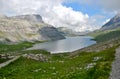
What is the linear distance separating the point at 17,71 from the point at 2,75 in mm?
3338

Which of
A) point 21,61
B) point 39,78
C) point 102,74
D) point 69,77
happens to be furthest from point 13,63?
point 102,74

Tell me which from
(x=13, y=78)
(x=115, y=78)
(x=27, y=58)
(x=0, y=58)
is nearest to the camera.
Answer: (x=115, y=78)

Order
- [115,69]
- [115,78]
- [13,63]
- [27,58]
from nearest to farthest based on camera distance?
[115,78] → [115,69] → [13,63] → [27,58]

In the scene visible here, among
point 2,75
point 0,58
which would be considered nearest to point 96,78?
point 2,75

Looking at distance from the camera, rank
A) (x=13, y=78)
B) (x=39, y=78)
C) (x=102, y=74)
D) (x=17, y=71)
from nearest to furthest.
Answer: (x=102, y=74) < (x=39, y=78) < (x=13, y=78) < (x=17, y=71)

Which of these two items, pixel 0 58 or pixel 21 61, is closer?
pixel 21 61

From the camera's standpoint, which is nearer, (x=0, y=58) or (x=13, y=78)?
(x=13, y=78)

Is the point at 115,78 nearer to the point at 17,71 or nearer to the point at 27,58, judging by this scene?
the point at 17,71

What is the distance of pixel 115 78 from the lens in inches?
1134

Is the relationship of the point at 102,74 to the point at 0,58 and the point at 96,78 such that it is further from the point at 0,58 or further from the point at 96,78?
the point at 0,58

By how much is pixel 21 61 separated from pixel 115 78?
50.6 metres

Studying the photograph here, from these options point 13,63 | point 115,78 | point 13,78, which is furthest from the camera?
point 13,63

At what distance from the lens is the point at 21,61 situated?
7619 centimetres

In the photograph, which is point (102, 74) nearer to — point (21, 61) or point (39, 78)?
point (39, 78)
